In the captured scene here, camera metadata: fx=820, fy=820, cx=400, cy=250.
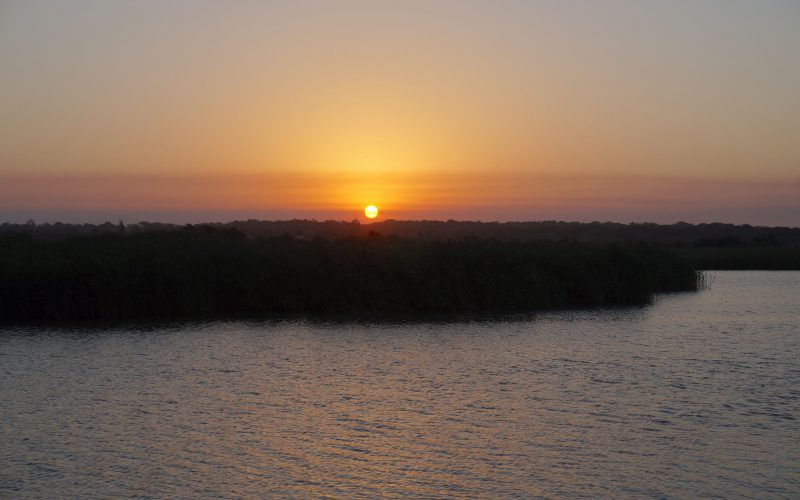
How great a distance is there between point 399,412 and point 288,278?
1483cm

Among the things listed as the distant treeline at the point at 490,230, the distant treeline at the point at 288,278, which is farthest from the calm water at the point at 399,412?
the distant treeline at the point at 490,230

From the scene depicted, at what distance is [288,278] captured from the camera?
90.7ft

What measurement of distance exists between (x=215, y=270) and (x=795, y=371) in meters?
18.0

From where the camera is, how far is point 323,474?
33.7 feet

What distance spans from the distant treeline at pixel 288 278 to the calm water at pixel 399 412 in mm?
2760

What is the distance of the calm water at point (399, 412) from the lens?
1009 centimetres

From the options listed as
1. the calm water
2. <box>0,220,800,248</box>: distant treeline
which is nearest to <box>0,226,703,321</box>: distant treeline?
the calm water

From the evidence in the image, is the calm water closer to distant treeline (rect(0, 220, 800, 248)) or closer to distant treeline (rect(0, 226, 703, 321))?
distant treeline (rect(0, 226, 703, 321))

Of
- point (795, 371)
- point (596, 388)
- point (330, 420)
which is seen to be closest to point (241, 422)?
point (330, 420)

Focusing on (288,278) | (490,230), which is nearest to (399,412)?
(288,278)

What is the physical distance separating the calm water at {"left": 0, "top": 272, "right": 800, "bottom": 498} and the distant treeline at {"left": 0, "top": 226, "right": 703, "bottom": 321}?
2.76 meters

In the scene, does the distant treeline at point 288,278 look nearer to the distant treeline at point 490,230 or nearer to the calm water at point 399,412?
the calm water at point 399,412

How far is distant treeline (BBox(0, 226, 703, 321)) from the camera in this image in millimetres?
25484

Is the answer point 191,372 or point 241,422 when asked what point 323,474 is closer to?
point 241,422
